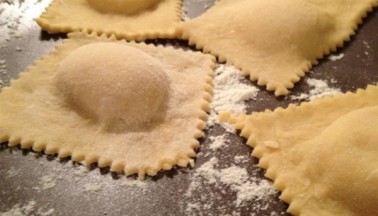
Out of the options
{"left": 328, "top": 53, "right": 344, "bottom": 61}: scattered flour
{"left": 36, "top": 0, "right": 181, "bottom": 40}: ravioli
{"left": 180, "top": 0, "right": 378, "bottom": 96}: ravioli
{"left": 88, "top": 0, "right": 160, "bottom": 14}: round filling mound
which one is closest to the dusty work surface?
{"left": 180, "top": 0, "right": 378, "bottom": 96}: ravioli

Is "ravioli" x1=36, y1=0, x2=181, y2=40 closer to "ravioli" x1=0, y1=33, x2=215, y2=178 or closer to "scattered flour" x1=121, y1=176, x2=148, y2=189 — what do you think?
"ravioli" x1=0, y1=33, x2=215, y2=178

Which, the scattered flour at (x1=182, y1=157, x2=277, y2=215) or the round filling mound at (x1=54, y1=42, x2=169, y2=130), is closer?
the scattered flour at (x1=182, y1=157, x2=277, y2=215)

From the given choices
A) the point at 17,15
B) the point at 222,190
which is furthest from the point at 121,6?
the point at 222,190

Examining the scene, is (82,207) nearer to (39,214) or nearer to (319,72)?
(39,214)

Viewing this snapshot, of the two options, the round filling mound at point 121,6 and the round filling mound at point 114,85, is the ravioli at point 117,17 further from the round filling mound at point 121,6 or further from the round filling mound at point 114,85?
the round filling mound at point 114,85

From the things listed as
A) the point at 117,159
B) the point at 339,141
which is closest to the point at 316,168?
the point at 339,141

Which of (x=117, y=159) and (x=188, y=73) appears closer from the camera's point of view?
Answer: (x=117, y=159)

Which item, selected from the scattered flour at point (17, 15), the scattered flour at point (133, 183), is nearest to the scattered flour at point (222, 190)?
the scattered flour at point (133, 183)
